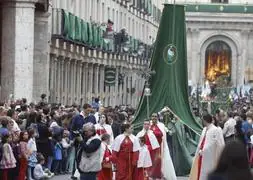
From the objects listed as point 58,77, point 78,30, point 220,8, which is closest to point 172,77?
point 78,30

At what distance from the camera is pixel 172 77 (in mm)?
25625

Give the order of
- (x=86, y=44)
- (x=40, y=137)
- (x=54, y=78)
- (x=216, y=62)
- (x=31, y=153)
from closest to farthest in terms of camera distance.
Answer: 1. (x=31, y=153)
2. (x=40, y=137)
3. (x=54, y=78)
4. (x=86, y=44)
5. (x=216, y=62)

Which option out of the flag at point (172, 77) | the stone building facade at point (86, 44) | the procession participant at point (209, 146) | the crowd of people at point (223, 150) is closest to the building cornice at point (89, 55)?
the stone building facade at point (86, 44)

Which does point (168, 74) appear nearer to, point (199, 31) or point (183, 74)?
point (183, 74)

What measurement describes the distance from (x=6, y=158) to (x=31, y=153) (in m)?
2.05

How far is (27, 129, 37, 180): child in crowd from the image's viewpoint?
19391 millimetres

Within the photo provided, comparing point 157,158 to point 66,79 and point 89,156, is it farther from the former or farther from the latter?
point 66,79

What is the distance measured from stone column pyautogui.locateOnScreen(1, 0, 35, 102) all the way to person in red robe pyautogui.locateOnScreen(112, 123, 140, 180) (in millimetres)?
11322

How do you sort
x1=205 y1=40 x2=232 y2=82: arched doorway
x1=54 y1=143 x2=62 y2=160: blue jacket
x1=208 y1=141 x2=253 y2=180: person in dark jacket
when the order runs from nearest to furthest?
1. x1=208 y1=141 x2=253 y2=180: person in dark jacket
2. x1=54 y1=143 x2=62 y2=160: blue jacket
3. x1=205 y1=40 x2=232 y2=82: arched doorway

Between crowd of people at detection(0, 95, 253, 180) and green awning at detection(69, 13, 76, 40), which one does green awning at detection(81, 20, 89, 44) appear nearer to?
green awning at detection(69, 13, 76, 40)

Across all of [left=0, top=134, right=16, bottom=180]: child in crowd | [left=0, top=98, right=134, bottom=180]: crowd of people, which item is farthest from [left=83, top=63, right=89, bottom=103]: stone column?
[left=0, top=134, right=16, bottom=180]: child in crowd

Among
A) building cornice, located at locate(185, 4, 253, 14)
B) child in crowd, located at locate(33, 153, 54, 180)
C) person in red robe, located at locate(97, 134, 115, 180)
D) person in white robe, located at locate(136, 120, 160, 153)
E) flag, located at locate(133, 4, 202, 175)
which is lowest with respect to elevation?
child in crowd, located at locate(33, 153, 54, 180)

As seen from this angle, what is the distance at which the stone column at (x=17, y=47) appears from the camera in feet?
95.9

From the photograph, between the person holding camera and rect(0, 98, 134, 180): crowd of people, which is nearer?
the person holding camera
